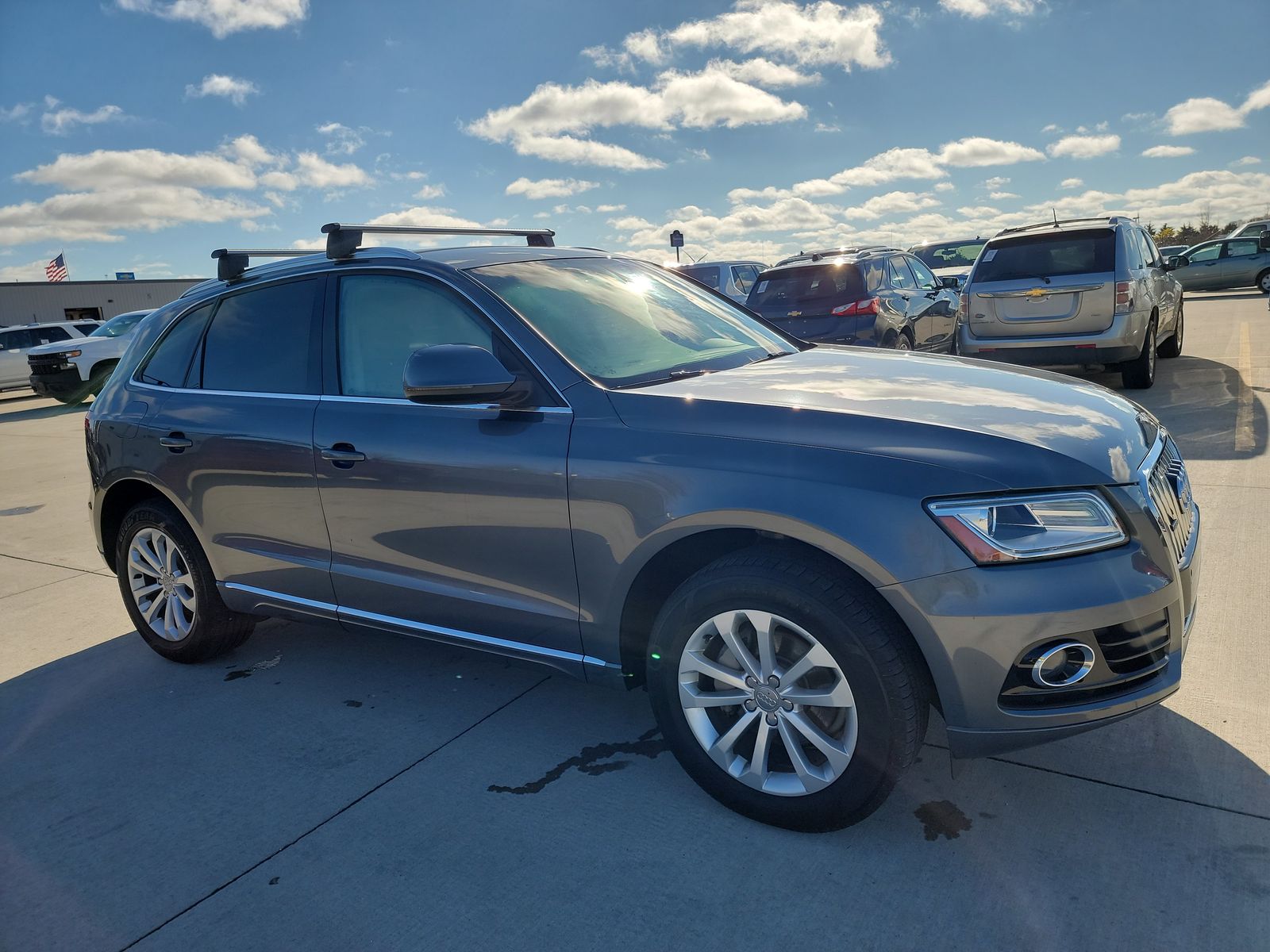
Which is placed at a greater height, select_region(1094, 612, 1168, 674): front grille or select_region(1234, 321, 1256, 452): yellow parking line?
select_region(1094, 612, 1168, 674): front grille

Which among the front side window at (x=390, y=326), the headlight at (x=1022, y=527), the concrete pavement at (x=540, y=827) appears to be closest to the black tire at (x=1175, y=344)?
the concrete pavement at (x=540, y=827)

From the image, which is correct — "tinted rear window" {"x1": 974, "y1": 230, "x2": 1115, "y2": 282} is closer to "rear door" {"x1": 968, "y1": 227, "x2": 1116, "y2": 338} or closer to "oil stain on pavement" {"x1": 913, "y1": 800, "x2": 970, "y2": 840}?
"rear door" {"x1": 968, "y1": 227, "x2": 1116, "y2": 338}

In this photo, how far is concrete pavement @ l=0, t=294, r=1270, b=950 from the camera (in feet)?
7.80

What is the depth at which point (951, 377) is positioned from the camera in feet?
10.3

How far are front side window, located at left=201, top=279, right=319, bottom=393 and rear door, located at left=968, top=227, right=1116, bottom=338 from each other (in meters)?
7.42

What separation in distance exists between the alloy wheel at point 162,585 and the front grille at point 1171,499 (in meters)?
3.80

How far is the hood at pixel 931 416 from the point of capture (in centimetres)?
242

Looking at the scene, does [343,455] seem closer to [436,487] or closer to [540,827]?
[436,487]

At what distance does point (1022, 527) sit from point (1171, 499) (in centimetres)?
69

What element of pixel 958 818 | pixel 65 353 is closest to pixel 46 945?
pixel 958 818

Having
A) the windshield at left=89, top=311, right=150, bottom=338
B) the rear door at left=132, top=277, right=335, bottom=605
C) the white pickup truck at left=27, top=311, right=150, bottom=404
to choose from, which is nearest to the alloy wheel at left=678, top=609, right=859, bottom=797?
the rear door at left=132, top=277, right=335, bottom=605

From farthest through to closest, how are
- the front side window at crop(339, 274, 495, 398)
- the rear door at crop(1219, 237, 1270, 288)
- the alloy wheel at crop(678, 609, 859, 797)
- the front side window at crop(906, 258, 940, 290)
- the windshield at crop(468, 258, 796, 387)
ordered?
1. the rear door at crop(1219, 237, 1270, 288)
2. the front side window at crop(906, 258, 940, 290)
3. the front side window at crop(339, 274, 495, 398)
4. the windshield at crop(468, 258, 796, 387)
5. the alloy wheel at crop(678, 609, 859, 797)

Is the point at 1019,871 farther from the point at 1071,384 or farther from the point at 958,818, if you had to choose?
the point at 1071,384

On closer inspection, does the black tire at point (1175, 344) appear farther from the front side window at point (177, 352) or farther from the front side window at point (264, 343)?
the front side window at point (177, 352)
